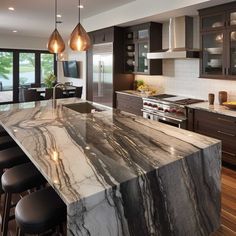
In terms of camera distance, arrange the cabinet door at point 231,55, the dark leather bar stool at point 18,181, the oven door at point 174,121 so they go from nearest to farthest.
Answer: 1. the dark leather bar stool at point 18,181
2. the cabinet door at point 231,55
3. the oven door at point 174,121

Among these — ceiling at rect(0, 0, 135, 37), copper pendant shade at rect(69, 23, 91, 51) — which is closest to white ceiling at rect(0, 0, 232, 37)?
ceiling at rect(0, 0, 135, 37)

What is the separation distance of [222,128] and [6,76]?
8.52 meters

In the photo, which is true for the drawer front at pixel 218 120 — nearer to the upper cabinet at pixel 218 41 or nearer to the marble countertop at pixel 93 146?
the upper cabinet at pixel 218 41

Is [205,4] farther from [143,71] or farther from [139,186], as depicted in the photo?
[139,186]

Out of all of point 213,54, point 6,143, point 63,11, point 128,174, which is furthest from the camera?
point 63,11

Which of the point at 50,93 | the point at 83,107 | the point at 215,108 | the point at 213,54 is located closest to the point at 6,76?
the point at 50,93

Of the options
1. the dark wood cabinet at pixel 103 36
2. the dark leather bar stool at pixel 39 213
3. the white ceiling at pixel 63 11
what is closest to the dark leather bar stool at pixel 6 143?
the dark leather bar stool at pixel 39 213

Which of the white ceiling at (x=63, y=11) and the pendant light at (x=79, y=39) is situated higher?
the white ceiling at (x=63, y=11)

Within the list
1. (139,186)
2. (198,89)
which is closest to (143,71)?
(198,89)

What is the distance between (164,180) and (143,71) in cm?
404

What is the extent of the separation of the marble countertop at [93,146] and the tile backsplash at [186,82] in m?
2.13

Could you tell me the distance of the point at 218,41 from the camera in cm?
389

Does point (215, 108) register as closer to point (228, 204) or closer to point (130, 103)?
point (228, 204)

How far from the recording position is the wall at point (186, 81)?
4336 mm
